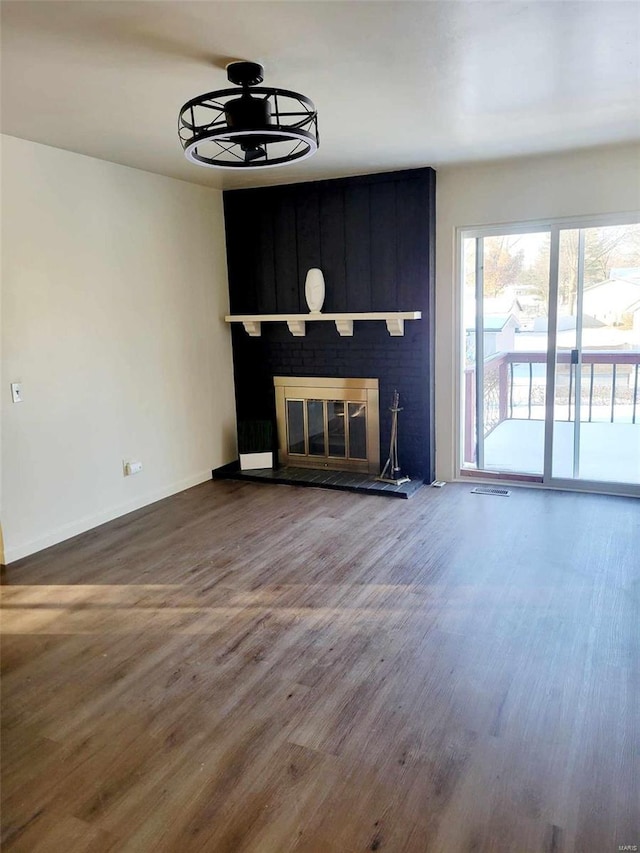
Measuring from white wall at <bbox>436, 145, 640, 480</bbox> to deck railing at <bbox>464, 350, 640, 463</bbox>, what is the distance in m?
0.21

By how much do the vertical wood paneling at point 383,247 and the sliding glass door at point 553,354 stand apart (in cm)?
56

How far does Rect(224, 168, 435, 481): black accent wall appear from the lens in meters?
5.04

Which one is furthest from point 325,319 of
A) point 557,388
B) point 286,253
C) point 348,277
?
point 557,388

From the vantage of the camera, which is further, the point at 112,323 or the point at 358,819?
the point at 112,323

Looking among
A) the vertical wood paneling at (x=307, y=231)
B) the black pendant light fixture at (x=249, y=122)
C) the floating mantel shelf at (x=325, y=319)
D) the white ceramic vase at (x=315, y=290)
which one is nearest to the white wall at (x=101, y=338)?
the floating mantel shelf at (x=325, y=319)

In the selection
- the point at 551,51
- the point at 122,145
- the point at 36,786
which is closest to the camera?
the point at 36,786

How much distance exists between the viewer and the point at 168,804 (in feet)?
6.42

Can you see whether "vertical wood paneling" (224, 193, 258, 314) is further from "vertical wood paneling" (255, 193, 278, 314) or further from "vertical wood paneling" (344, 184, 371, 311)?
"vertical wood paneling" (344, 184, 371, 311)

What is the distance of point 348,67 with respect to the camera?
2732mm

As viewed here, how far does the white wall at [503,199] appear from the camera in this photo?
4.43m

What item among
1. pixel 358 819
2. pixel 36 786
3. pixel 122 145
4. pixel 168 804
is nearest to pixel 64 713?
pixel 36 786

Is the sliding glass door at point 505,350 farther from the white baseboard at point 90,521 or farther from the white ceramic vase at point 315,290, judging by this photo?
the white baseboard at point 90,521

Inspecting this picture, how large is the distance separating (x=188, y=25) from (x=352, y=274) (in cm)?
309

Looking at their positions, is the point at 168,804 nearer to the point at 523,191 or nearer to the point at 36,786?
the point at 36,786
